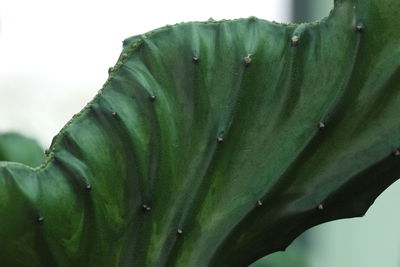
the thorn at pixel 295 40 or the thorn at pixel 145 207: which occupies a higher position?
the thorn at pixel 295 40

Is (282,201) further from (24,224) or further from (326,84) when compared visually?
(24,224)

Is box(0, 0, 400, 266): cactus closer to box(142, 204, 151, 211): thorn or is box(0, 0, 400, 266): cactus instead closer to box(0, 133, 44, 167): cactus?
box(142, 204, 151, 211): thorn

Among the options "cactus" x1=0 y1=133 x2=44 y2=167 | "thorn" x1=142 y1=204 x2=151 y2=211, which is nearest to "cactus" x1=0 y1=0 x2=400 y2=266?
"thorn" x1=142 y1=204 x2=151 y2=211

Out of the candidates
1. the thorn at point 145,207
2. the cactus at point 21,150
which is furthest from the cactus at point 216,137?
the cactus at point 21,150

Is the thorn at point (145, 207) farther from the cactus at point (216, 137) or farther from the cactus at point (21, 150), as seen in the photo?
the cactus at point (21, 150)

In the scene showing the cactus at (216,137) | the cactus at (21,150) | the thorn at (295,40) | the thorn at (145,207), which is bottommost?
the thorn at (145,207)

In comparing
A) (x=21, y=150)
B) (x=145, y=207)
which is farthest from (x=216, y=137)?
(x=21, y=150)
